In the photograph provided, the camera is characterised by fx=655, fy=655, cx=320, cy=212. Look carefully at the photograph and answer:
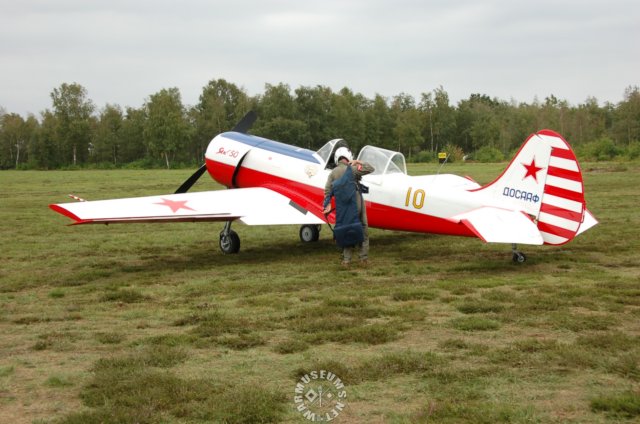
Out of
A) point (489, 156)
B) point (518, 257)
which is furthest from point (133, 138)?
point (518, 257)

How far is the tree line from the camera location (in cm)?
6025

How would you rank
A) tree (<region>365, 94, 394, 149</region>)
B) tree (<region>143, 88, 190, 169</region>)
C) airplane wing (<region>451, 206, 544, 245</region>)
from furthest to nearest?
tree (<region>365, 94, 394, 149</region>), tree (<region>143, 88, 190, 169</region>), airplane wing (<region>451, 206, 544, 245</region>)

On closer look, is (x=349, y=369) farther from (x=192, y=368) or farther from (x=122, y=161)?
(x=122, y=161)

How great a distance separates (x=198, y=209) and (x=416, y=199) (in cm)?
324

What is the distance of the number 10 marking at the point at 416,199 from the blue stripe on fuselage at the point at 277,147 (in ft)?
6.83

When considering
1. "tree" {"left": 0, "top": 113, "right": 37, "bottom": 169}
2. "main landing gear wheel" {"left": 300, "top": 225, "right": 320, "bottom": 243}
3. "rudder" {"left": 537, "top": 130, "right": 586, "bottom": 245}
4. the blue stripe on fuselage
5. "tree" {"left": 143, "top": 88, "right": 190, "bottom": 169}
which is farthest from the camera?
"tree" {"left": 0, "top": 113, "right": 37, "bottom": 169}

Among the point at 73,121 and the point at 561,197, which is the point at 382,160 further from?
the point at 73,121

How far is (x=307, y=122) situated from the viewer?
5966 cm

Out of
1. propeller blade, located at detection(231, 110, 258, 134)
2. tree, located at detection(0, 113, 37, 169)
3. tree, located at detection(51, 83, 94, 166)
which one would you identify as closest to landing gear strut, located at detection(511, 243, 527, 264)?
propeller blade, located at detection(231, 110, 258, 134)

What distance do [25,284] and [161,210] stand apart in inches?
84.9

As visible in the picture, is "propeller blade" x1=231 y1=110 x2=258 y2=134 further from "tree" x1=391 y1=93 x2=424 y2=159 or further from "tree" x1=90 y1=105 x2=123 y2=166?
"tree" x1=90 y1=105 x2=123 y2=166

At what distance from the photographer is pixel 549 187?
26.1 ft

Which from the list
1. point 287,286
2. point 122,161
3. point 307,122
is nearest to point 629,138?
point 307,122

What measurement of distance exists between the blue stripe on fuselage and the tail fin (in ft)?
12.4
